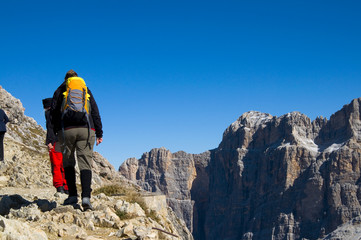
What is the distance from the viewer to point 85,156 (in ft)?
32.3

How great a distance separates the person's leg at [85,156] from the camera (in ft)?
32.1

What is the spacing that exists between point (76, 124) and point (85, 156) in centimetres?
67

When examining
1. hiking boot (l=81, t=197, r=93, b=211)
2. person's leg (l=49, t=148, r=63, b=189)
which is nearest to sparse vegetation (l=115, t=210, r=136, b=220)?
hiking boot (l=81, t=197, r=93, b=211)

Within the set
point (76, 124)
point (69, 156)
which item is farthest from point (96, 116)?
point (69, 156)

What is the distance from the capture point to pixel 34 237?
673 cm

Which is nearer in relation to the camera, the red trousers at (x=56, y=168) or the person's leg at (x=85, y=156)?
the person's leg at (x=85, y=156)

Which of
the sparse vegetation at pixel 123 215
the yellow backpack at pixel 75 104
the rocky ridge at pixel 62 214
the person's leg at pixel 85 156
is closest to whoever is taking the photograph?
the rocky ridge at pixel 62 214

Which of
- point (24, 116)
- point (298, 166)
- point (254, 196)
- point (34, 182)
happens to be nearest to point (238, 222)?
point (254, 196)

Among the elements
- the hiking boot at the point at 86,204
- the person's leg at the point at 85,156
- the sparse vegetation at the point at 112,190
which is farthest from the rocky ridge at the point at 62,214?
the person's leg at the point at 85,156

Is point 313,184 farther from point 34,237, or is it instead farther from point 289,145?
point 34,237

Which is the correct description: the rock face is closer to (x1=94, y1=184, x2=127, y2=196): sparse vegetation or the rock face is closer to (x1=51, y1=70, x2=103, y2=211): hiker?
(x1=94, y1=184, x2=127, y2=196): sparse vegetation

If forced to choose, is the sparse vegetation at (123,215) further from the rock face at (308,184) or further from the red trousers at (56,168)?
the rock face at (308,184)

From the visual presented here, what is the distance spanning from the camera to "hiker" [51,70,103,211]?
9672mm

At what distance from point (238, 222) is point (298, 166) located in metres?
35.0
